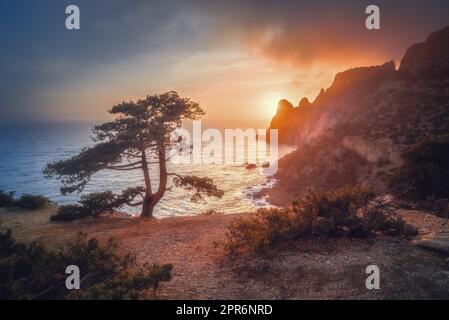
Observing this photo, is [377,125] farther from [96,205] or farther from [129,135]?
[96,205]

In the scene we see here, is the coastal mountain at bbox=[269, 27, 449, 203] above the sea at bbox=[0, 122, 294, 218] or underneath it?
above

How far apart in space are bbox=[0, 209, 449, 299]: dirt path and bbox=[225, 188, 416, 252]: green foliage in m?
0.43

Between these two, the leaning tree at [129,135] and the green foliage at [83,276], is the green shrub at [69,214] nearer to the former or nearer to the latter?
the leaning tree at [129,135]

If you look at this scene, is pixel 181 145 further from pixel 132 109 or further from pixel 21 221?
pixel 21 221

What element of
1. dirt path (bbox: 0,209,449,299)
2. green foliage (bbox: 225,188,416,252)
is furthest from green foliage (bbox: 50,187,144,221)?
green foliage (bbox: 225,188,416,252)

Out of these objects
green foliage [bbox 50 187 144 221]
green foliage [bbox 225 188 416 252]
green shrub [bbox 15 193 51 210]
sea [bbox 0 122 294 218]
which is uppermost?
Answer: green foliage [bbox 225 188 416 252]

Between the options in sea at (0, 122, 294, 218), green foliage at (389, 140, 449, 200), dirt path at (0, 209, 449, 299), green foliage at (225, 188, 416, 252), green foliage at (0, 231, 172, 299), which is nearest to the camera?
green foliage at (0, 231, 172, 299)

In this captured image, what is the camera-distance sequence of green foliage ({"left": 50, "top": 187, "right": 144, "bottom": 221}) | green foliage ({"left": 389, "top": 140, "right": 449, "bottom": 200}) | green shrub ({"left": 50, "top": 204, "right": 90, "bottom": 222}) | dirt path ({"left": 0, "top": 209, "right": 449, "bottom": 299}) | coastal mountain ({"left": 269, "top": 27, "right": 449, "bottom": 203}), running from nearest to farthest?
dirt path ({"left": 0, "top": 209, "right": 449, "bottom": 299})
green shrub ({"left": 50, "top": 204, "right": 90, "bottom": 222})
green foliage ({"left": 50, "top": 187, "right": 144, "bottom": 221})
green foliage ({"left": 389, "top": 140, "right": 449, "bottom": 200})
coastal mountain ({"left": 269, "top": 27, "right": 449, "bottom": 203})

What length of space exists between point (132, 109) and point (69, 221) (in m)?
7.88

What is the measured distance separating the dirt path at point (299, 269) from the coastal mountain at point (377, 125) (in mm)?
21617

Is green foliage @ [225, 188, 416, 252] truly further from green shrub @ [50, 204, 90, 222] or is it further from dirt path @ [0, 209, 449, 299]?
green shrub @ [50, 204, 90, 222]

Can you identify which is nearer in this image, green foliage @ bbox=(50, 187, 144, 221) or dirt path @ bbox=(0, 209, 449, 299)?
dirt path @ bbox=(0, 209, 449, 299)

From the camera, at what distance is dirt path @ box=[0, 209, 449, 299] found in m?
7.38

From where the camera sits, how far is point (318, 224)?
10.6 m
